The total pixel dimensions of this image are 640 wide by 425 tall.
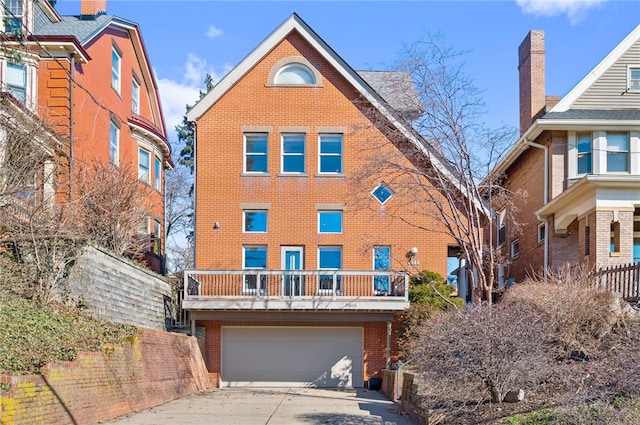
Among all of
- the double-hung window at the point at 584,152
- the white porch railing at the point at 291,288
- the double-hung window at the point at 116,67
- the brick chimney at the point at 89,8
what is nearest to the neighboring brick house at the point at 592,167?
the double-hung window at the point at 584,152

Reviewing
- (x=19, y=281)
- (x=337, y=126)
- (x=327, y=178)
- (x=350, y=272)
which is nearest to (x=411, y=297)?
(x=350, y=272)

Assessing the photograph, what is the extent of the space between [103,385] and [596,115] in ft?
56.9

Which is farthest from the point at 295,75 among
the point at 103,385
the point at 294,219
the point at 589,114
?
the point at 103,385

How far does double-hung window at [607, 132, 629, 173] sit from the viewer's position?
21697 mm

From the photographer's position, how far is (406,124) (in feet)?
55.7

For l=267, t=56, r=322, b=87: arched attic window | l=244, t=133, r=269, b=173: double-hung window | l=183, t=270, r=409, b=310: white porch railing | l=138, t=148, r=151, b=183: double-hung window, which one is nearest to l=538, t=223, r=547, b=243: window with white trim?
l=183, t=270, r=409, b=310: white porch railing

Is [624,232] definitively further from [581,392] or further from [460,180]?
[581,392]

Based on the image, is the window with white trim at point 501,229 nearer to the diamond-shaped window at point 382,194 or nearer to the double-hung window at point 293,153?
the diamond-shaped window at point 382,194

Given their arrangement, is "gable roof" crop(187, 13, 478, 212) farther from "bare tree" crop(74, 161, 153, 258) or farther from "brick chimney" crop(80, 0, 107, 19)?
"brick chimney" crop(80, 0, 107, 19)

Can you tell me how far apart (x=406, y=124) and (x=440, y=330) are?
762 centimetres

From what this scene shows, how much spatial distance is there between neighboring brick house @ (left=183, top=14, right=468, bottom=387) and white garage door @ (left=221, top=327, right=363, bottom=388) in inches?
1.3

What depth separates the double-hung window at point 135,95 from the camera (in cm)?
2616

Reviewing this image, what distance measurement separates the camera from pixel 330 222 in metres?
23.2

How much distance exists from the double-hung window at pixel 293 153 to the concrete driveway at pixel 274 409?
7.49 m
